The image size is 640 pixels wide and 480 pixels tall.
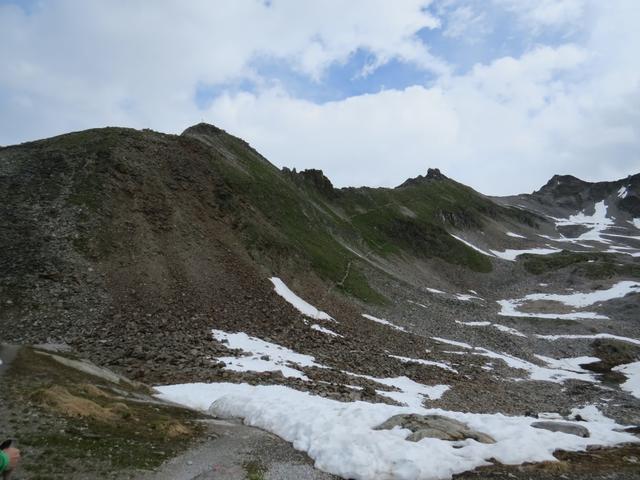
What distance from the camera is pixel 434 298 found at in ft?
263

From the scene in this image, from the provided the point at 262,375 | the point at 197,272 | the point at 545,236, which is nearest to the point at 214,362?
the point at 262,375

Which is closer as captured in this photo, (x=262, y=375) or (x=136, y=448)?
(x=136, y=448)

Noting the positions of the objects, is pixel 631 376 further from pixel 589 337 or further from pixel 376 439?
pixel 376 439

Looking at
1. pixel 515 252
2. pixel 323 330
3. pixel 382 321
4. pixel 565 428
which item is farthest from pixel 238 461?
pixel 515 252

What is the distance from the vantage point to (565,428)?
18766 millimetres

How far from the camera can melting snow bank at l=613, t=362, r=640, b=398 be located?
161 feet

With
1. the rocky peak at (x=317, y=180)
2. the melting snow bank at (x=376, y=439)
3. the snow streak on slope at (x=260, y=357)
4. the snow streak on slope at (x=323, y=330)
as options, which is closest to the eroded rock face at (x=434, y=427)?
the melting snow bank at (x=376, y=439)

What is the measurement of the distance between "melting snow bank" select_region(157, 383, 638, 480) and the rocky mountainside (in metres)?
0.14

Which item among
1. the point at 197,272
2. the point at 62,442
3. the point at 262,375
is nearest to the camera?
the point at 62,442

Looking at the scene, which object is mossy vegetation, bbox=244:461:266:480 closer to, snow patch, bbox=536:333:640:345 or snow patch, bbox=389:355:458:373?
snow patch, bbox=389:355:458:373

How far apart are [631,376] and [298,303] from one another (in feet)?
133

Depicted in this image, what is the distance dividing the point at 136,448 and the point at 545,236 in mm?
198658

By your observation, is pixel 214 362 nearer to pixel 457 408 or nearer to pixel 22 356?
pixel 22 356

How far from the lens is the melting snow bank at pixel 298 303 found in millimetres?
49688
